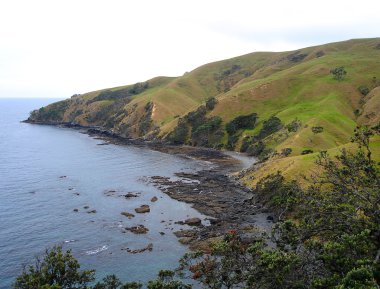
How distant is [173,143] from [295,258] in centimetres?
12985

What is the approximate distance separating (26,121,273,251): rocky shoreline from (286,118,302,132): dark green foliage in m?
21.2

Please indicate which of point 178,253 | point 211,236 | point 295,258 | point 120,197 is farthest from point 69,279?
point 120,197

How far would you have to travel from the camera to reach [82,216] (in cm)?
7112

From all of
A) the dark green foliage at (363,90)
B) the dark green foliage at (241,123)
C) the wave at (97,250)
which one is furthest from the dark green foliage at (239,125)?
the wave at (97,250)

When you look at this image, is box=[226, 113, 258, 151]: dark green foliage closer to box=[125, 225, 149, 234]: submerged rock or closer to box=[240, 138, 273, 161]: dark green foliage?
box=[240, 138, 273, 161]: dark green foliage

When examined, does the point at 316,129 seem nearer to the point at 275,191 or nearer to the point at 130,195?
the point at 275,191

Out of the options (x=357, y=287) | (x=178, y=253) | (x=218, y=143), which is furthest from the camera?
(x=218, y=143)

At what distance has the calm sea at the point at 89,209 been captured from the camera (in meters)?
53.1

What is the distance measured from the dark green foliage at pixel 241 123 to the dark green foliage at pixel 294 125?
2186 cm

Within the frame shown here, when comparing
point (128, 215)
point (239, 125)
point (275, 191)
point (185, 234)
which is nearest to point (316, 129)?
point (239, 125)

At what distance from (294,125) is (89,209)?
76.7 metres

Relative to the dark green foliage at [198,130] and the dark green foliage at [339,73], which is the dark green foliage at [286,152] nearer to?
the dark green foliage at [198,130]

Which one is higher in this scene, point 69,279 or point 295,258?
point 295,258

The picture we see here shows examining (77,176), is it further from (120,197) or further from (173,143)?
(173,143)
